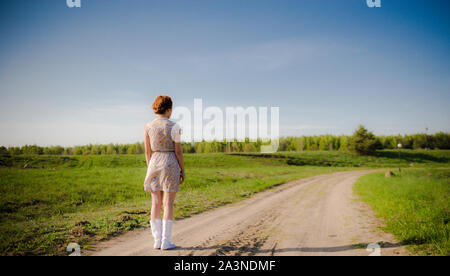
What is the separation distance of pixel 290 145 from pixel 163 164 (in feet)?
314

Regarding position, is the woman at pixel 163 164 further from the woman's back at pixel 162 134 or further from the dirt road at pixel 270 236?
the dirt road at pixel 270 236

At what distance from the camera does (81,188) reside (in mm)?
12969

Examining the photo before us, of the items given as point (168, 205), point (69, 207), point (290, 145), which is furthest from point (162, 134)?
point (290, 145)

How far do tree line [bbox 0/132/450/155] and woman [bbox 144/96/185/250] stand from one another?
26502mm

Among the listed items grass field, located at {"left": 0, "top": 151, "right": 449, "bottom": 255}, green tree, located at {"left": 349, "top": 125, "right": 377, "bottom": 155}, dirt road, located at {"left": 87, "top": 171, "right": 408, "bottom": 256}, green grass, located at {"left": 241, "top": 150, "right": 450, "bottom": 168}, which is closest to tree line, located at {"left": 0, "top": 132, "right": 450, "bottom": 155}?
green tree, located at {"left": 349, "top": 125, "right": 377, "bottom": 155}

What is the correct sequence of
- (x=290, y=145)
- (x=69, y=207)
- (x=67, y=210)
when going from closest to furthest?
1. (x=67, y=210)
2. (x=69, y=207)
3. (x=290, y=145)

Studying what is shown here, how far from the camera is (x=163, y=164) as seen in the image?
4312mm

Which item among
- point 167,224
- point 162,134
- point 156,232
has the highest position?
point 162,134

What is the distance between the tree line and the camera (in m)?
58.0

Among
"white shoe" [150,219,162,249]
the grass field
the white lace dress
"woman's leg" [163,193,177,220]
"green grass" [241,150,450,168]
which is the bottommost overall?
"green grass" [241,150,450,168]

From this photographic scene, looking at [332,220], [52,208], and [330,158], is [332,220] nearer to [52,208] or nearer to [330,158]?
[52,208]

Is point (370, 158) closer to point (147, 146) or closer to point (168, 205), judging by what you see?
point (168, 205)

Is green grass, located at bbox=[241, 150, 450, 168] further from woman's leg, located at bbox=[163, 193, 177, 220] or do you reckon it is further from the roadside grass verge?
woman's leg, located at bbox=[163, 193, 177, 220]
